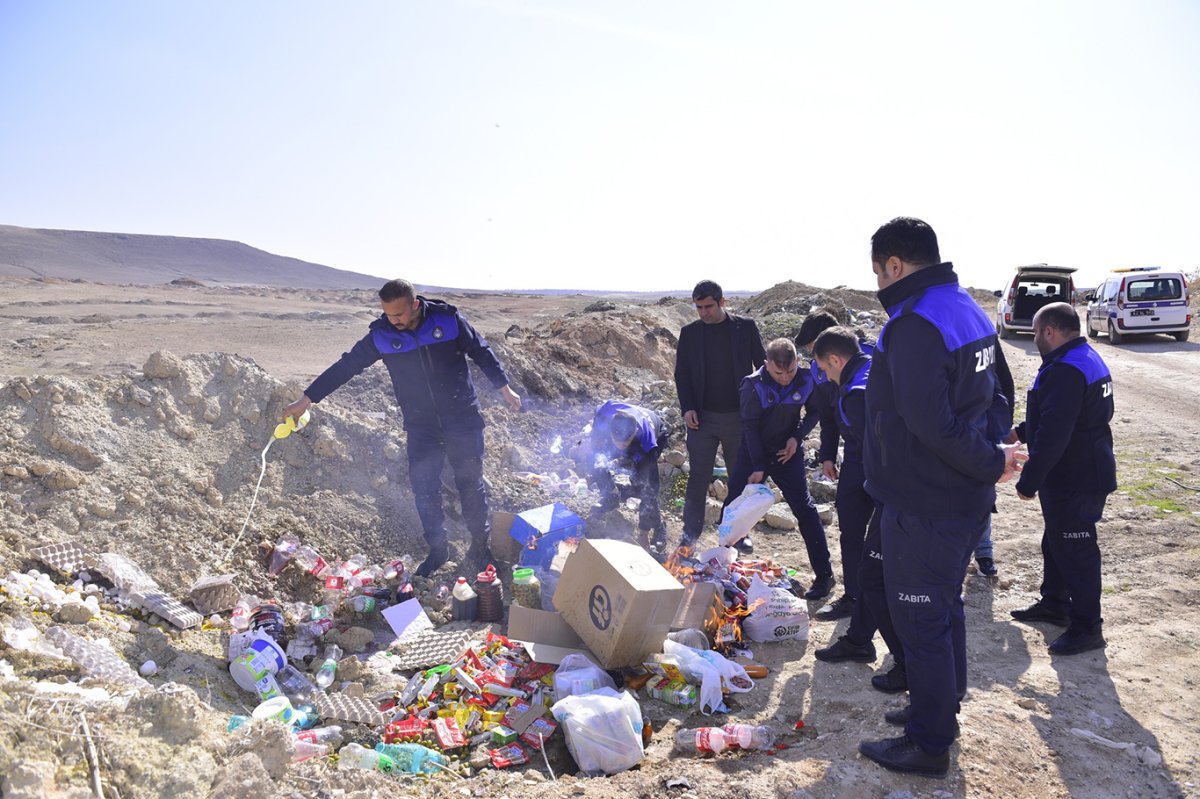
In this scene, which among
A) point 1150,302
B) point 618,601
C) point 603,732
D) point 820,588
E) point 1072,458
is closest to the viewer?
point 603,732

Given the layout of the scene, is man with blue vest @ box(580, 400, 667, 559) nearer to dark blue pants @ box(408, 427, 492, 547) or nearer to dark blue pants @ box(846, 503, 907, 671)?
dark blue pants @ box(408, 427, 492, 547)

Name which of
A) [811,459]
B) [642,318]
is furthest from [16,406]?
[642,318]

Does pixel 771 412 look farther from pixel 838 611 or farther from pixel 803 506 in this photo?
pixel 838 611

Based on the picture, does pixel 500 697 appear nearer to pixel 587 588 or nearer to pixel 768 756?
pixel 587 588

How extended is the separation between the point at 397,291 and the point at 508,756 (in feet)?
8.76

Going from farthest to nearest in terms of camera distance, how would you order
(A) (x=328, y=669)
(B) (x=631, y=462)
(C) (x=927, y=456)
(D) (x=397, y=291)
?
(B) (x=631, y=462), (D) (x=397, y=291), (A) (x=328, y=669), (C) (x=927, y=456)

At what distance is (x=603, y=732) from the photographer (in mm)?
3074

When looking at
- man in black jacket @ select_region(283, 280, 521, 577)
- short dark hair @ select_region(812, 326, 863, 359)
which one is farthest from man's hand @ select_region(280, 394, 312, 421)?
short dark hair @ select_region(812, 326, 863, 359)

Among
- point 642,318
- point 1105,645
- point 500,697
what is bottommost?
point 500,697

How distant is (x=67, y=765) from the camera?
222 cm

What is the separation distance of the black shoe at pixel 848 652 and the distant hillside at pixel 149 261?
5503cm

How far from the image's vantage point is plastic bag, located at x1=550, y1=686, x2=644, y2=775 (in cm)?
305

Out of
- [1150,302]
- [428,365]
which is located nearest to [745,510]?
[428,365]

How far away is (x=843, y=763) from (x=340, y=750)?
1.99 meters
